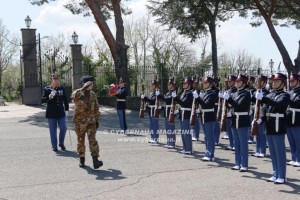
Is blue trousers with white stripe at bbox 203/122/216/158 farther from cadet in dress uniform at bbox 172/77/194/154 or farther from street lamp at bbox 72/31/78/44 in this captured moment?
street lamp at bbox 72/31/78/44

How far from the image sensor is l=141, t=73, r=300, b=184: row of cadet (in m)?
8.23

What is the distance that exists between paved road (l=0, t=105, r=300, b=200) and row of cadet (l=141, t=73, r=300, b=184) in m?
0.39

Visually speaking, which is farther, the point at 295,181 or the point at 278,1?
the point at 278,1

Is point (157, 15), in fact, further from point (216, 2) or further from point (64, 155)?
point (64, 155)

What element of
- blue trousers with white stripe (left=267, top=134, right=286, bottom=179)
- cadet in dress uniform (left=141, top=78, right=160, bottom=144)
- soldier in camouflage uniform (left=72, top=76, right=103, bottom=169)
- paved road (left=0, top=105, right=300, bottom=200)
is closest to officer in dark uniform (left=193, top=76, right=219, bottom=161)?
paved road (left=0, top=105, right=300, bottom=200)

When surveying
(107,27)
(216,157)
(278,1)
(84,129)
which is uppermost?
(278,1)

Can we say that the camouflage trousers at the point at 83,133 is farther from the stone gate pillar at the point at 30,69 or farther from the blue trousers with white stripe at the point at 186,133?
the stone gate pillar at the point at 30,69

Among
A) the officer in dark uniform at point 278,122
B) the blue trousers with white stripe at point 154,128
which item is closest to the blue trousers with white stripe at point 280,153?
the officer in dark uniform at point 278,122

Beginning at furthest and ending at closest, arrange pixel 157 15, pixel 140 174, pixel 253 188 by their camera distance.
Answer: pixel 157 15 < pixel 140 174 < pixel 253 188

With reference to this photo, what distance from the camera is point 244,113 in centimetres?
921

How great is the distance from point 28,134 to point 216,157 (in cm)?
686

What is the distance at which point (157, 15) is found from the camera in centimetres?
2745

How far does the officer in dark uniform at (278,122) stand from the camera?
321 inches

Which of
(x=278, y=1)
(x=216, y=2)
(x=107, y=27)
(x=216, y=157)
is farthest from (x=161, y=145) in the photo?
(x=278, y=1)
